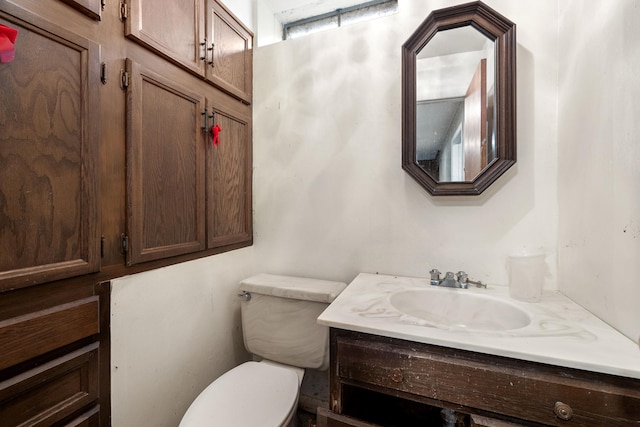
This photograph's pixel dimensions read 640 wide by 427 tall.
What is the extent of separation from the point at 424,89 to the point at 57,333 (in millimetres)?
1518

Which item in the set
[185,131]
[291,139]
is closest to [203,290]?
[185,131]

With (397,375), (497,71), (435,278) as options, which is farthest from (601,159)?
(397,375)

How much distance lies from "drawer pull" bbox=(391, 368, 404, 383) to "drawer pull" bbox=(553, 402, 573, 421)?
0.33m

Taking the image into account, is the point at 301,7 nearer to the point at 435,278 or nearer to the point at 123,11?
the point at 123,11

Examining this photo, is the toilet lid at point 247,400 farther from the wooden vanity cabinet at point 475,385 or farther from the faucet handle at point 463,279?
the faucet handle at point 463,279

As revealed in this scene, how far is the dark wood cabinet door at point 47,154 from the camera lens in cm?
67

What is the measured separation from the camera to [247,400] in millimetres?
992

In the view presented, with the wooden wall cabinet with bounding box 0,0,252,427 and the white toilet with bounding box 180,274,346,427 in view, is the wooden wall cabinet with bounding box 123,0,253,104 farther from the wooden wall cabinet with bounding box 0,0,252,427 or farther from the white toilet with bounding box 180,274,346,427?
the white toilet with bounding box 180,274,346,427

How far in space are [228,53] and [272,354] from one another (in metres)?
1.47

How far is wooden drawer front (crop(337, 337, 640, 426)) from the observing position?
1.96ft

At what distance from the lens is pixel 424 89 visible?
3.96 feet

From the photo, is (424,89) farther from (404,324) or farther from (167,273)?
(167,273)

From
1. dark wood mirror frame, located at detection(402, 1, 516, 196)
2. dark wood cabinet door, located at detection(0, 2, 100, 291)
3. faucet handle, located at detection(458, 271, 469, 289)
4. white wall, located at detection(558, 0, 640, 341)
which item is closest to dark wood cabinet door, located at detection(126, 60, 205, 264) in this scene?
dark wood cabinet door, located at detection(0, 2, 100, 291)

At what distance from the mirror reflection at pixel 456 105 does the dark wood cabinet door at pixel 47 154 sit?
119 cm
